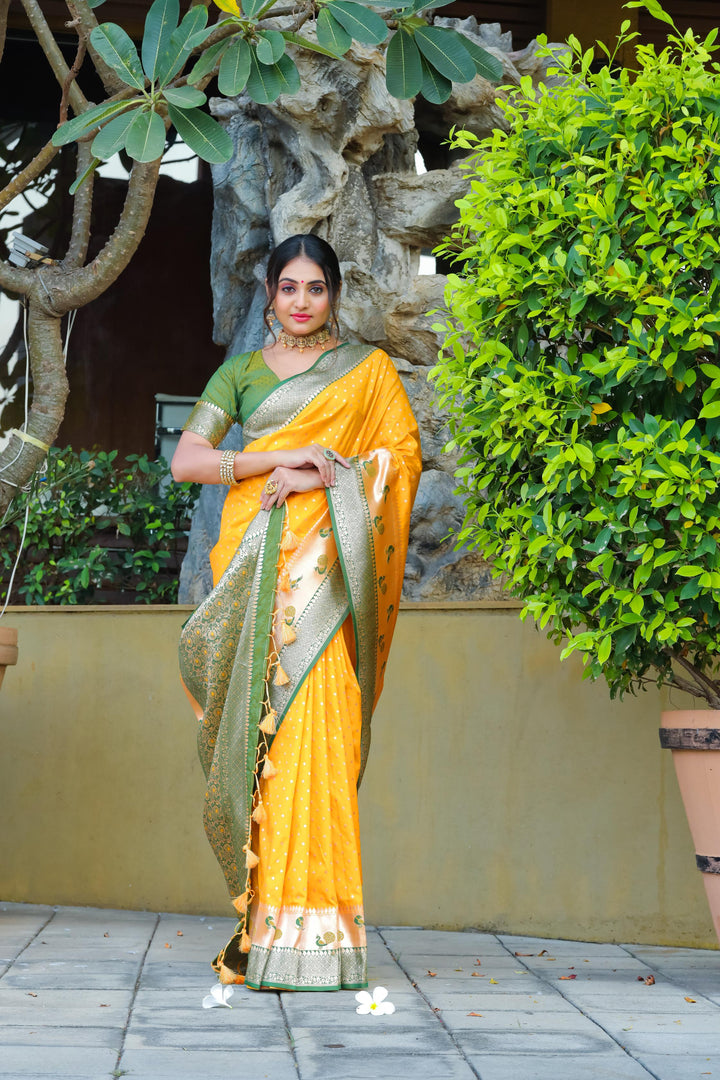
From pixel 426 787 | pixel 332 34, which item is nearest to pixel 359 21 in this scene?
pixel 332 34

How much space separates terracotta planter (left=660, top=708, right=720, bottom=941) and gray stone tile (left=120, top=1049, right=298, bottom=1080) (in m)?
1.19

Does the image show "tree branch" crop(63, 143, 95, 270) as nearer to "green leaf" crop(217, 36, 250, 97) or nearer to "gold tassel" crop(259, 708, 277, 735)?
"green leaf" crop(217, 36, 250, 97)

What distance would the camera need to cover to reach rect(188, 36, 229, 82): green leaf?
2617mm

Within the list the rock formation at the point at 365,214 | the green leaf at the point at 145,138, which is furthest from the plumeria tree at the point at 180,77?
the rock formation at the point at 365,214

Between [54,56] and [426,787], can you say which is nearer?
[54,56]

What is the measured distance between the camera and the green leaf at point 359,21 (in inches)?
102

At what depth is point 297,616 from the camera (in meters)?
3.02

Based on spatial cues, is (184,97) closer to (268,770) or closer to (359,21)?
(359,21)

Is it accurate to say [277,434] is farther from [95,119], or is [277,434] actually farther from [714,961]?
[714,961]

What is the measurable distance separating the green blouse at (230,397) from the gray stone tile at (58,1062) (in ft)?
5.09

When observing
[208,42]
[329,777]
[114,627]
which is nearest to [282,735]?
[329,777]

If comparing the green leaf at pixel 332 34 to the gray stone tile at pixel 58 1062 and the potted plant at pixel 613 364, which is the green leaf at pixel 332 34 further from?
the gray stone tile at pixel 58 1062

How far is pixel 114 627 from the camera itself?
4191 mm

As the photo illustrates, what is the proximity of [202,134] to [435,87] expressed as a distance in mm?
628
